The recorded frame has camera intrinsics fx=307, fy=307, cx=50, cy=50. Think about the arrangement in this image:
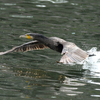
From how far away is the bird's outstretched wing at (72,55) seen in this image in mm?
6812

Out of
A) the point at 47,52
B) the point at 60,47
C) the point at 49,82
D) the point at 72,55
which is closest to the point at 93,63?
the point at 60,47

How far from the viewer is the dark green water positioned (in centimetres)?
645

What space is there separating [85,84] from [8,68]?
2.24 m

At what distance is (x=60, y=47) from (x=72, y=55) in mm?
1234

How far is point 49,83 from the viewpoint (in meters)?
6.98

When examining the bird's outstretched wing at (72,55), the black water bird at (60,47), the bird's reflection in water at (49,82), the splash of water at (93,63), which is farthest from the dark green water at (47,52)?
the bird's outstretched wing at (72,55)

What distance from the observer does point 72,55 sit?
23.3 ft

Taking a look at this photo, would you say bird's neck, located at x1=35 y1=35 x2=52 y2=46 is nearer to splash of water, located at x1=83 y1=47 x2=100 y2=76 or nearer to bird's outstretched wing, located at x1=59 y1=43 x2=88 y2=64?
bird's outstretched wing, located at x1=59 y1=43 x2=88 y2=64

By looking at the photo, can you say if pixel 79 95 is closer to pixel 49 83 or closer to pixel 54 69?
pixel 49 83

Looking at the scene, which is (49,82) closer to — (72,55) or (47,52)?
(72,55)

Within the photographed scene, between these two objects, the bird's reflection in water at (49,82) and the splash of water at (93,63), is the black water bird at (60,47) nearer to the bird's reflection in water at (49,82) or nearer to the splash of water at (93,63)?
the bird's reflection in water at (49,82)

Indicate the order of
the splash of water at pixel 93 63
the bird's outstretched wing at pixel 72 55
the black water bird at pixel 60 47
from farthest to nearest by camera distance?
the splash of water at pixel 93 63
the black water bird at pixel 60 47
the bird's outstretched wing at pixel 72 55

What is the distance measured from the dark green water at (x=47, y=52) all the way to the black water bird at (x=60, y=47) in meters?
0.39

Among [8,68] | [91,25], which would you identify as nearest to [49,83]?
[8,68]
